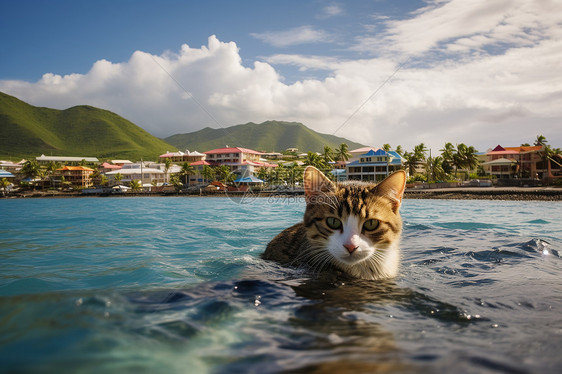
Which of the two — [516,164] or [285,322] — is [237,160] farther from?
[285,322]

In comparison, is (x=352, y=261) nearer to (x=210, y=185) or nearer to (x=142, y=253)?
(x=142, y=253)

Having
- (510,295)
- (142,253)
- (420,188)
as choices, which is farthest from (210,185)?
(510,295)

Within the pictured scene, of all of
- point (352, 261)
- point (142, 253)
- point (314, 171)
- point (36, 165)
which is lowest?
point (142, 253)

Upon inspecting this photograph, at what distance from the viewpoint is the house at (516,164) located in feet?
236

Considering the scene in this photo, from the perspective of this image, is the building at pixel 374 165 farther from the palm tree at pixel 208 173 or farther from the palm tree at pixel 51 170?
the palm tree at pixel 51 170

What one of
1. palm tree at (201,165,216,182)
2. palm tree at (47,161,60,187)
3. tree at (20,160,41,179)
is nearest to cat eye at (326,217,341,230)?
palm tree at (201,165,216,182)

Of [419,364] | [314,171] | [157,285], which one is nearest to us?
[419,364]

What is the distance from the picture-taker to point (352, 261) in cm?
384

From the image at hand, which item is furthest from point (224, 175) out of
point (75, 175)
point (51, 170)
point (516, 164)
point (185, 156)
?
point (516, 164)

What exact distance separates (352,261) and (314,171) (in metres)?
1.20

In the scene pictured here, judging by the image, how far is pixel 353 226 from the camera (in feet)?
12.8

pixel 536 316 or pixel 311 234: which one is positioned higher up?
pixel 311 234

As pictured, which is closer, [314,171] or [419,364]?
[419,364]

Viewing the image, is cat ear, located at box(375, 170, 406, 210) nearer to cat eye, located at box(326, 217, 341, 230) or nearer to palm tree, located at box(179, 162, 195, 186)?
cat eye, located at box(326, 217, 341, 230)
